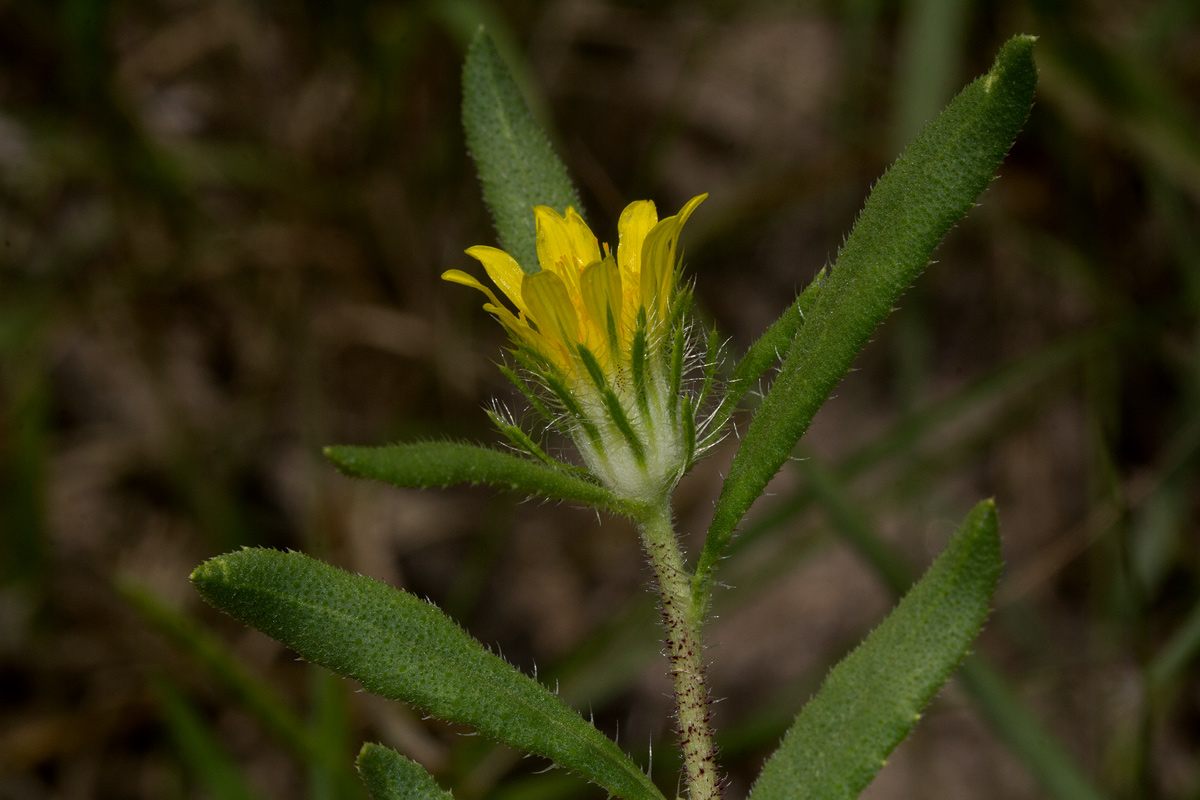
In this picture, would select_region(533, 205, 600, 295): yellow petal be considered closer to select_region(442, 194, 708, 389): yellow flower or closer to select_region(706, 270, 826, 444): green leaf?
select_region(442, 194, 708, 389): yellow flower

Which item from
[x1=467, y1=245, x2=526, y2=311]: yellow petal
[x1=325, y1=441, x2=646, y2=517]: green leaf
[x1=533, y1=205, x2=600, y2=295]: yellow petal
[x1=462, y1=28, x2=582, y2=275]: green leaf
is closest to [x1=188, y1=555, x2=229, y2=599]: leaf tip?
[x1=325, y1=441, x2=646, y2=517]: green leaf

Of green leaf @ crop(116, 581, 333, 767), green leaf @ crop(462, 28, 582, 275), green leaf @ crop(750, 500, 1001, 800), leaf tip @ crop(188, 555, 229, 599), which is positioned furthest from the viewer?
green leaf @ crop(116, 581, 333, 767)

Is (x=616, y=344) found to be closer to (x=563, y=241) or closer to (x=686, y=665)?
(x=563, y=241)

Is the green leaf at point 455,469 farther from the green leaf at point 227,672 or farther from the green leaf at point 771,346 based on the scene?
Result: the green leaf at point 227,672

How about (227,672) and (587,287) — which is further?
(227,672)

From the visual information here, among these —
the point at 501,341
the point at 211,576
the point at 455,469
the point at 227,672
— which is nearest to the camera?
the point at 211,576

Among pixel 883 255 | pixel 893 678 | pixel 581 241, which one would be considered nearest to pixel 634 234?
pixel 581 241
